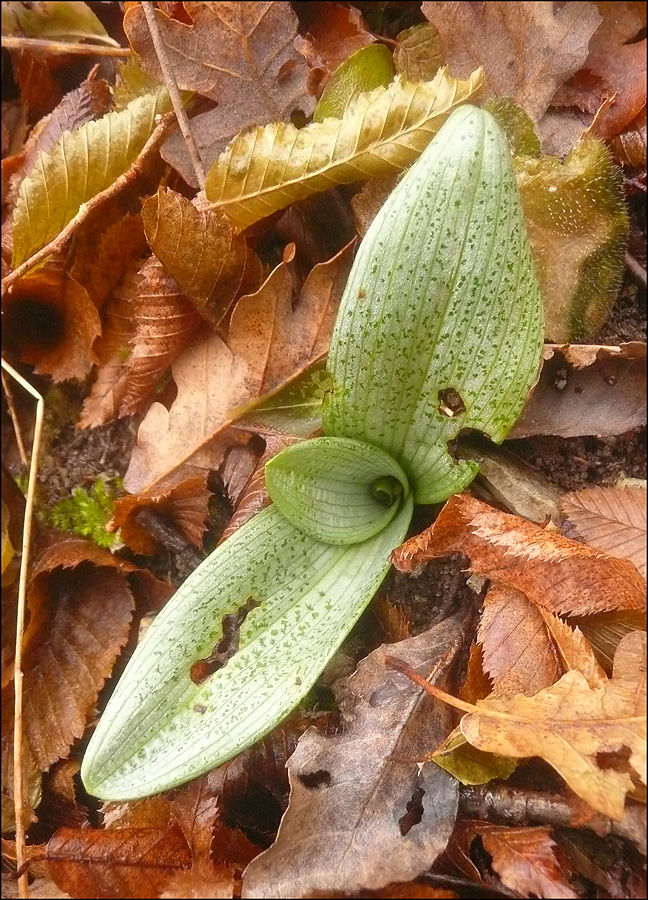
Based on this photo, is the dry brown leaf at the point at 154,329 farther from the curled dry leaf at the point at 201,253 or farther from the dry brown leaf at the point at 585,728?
the dry brown leaf at the point at 585,728

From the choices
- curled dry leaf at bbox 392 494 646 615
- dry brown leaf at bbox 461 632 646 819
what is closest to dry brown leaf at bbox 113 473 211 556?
curled dry leaf at bbox 392 494 646 615

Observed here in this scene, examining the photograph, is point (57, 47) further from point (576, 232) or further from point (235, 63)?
point (576, 232)

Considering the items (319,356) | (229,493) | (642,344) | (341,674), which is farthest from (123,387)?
(642,344)

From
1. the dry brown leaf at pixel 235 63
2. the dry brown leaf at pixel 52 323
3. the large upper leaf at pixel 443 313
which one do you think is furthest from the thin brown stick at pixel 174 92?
the large upper leaf at pixel 443 313

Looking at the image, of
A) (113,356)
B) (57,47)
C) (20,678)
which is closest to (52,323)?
(113,356)

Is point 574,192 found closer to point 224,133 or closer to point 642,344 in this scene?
point 642,344

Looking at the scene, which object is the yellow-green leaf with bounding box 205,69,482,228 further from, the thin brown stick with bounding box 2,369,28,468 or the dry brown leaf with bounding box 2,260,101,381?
the thin brown stick with bounding box 2,369,28,468
